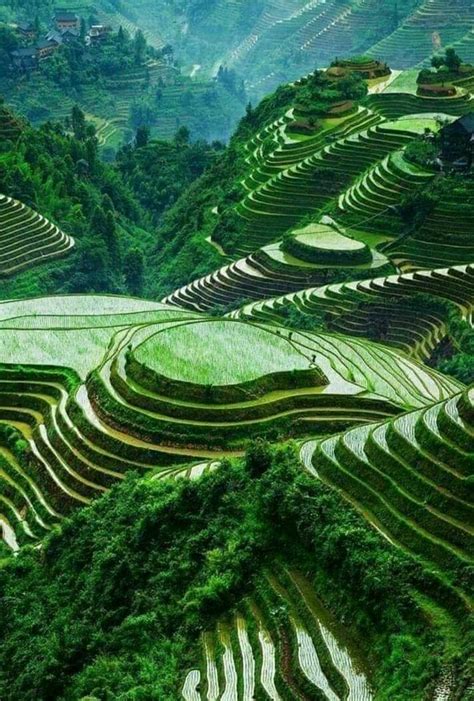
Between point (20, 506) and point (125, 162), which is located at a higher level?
point (125, 162)

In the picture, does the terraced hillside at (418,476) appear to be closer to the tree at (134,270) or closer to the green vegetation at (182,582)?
the green vegetation at (182,582)

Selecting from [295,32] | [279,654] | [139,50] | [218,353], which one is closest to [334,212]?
[218,353]

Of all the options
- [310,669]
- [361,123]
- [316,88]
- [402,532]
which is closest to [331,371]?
[402,532]

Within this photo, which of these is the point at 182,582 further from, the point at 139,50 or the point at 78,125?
the point at 139,50

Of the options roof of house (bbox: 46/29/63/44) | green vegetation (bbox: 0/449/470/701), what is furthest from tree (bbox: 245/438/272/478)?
roof of house (bbox: 46/29/63/44)

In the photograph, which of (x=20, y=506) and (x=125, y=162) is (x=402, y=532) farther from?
(x=125, y=162)

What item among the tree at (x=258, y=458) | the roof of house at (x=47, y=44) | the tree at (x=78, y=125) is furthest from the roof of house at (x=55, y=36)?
the tree at (x=258, y=458)

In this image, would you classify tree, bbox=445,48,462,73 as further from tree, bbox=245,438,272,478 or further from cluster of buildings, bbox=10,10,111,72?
tree, bbox=245,438,272,478

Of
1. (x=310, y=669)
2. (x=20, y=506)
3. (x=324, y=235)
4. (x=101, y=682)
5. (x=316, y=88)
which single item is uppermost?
(x=316, y=88)
